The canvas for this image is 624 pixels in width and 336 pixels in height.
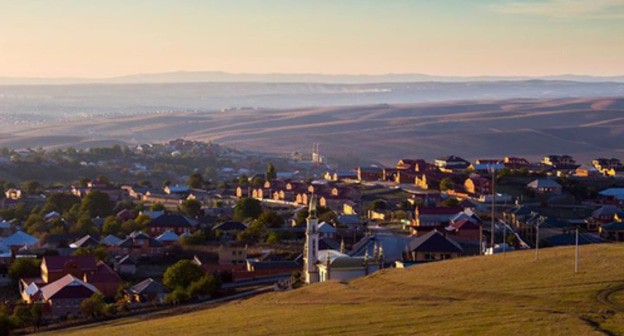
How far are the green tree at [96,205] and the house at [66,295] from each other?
2662cm

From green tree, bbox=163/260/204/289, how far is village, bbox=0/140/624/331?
0.16 ft

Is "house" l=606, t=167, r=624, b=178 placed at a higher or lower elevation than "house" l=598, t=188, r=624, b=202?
lower

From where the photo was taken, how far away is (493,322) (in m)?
26.1

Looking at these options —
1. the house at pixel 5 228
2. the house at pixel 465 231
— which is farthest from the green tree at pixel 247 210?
the house at pixel 465 231

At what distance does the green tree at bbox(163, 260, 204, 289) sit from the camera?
4419 centimetres

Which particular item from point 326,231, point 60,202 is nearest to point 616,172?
point 326,231

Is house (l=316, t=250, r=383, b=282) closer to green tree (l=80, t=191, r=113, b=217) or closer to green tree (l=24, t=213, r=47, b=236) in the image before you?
green tree (l=24, t=213, r=47, b=236)

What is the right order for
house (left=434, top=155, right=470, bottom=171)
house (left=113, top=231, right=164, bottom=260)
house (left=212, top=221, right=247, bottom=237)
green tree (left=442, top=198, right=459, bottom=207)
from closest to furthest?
1. house (left=113, top=231, right=164, bottom=260)
2. house (left=212, top=221, right=247, bottom=237)
3. green tree (left=442, top=198, right=459, bottom=207)
4. house (left=434, top=155, right=470, bottom=171)

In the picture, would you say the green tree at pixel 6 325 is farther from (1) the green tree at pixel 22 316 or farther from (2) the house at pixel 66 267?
(2) the house at pixel 66 267

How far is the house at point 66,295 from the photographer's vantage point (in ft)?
137

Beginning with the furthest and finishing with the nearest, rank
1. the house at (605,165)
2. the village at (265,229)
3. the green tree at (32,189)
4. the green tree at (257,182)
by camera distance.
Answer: the house at (605,165) < the green tree at (32,189) < the green tree at (257,182) < the village at (265,229)

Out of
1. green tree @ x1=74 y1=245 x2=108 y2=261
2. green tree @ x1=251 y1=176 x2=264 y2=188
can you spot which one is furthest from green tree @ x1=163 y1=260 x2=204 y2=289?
green tree @ x1=251 y1=176 x2=264 y2=188

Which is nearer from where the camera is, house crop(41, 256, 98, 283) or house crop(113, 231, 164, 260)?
house crop(41, 256, 98, 283)

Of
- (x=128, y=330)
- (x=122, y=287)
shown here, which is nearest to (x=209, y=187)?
(x=122, y=287)
